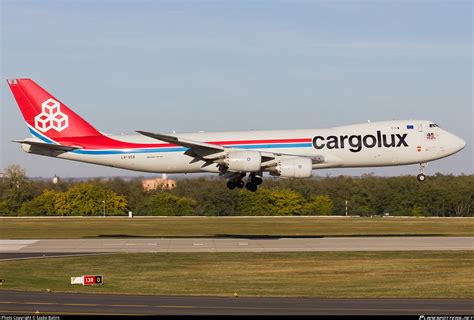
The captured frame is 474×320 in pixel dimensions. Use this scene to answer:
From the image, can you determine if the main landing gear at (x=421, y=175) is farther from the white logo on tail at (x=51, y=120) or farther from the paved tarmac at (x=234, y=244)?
the white logo on tail at (x=51, y=120)

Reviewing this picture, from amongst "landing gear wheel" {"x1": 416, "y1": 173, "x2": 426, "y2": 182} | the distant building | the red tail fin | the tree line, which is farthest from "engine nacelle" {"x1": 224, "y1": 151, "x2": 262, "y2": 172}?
the distant building

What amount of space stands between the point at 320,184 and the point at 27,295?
278 ft

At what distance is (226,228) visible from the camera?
242 ft

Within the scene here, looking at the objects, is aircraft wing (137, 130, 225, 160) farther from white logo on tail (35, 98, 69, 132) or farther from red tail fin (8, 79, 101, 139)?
white logo on tail (35, 98, 69, 132)

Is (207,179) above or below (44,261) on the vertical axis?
above

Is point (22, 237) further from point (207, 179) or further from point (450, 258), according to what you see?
point (207, 179)

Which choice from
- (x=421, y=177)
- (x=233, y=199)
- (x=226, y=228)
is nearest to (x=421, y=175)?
(x=421, y=177)

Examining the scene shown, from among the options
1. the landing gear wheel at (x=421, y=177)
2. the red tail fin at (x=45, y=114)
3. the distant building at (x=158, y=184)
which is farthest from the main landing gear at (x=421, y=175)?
the distant building at (x=158, y=184)

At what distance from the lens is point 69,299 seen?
29.8 metres

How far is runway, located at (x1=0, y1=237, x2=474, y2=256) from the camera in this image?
167 ft

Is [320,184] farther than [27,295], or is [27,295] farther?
[320,184]

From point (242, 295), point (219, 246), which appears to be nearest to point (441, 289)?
point (242, 295)

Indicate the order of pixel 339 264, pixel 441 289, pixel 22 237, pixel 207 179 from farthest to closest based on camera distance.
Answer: pixel 207 179
pixel 22 237
pixel 339 264
pixel 441 289

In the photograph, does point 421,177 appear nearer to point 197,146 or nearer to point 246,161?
point 246,161
